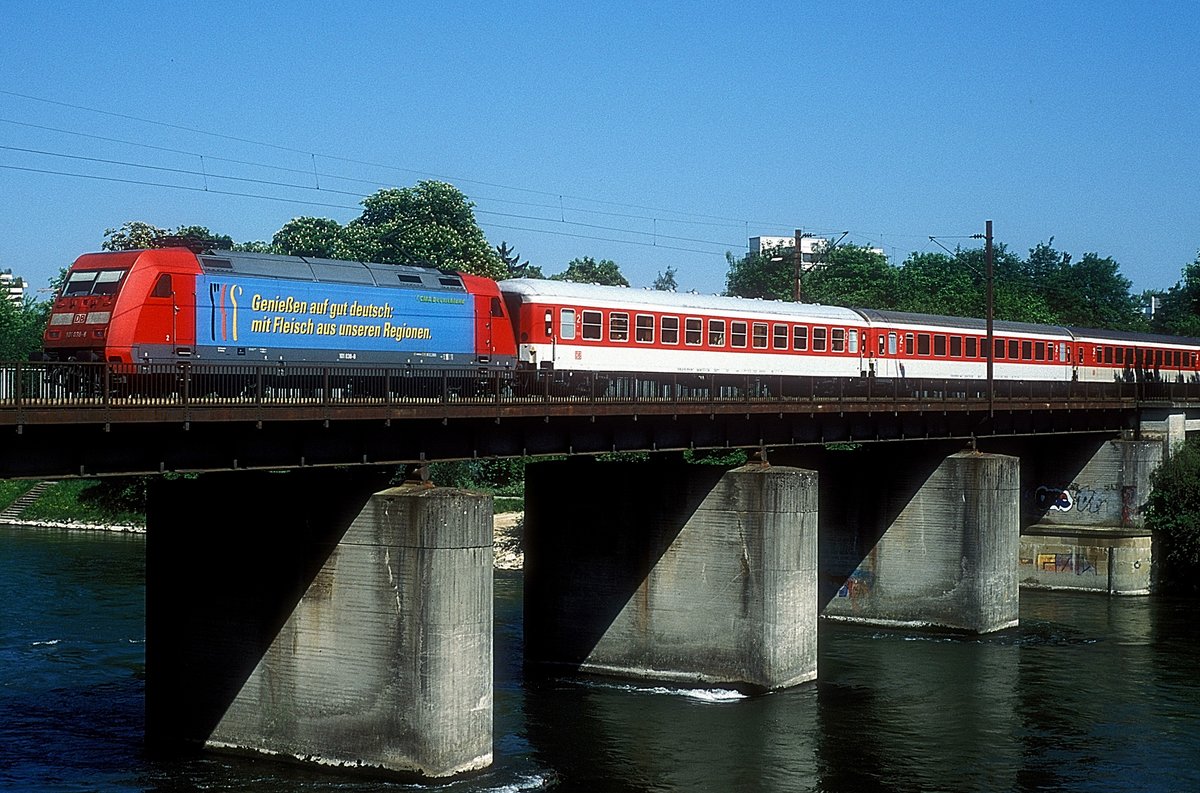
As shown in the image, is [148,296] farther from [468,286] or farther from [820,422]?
[820,422]

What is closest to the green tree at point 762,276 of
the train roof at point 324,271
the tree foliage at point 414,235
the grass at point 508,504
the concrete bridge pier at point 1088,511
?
the tree foliage at point 414,235

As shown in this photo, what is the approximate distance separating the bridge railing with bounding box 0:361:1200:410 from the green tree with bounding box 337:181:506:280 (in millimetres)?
63274

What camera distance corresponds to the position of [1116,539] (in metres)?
67.5

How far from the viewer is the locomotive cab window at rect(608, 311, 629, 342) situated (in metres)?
50.9

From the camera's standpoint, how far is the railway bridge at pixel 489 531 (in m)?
32.9

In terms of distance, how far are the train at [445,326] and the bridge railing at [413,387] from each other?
0.64m

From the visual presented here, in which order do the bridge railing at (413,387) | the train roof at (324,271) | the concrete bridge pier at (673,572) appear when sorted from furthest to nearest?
the concrete bridge pier at (673,572) < the train roof at (324,271) < the bridge railing at (413,387)

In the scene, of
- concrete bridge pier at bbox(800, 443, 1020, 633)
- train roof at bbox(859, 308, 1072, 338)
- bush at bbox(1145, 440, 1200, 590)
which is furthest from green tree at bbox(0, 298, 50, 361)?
bush at bbox(1145, 440, 1200, 590)

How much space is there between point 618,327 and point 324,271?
12649 mm

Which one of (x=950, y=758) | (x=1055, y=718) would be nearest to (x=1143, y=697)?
(x=1055, y=718)

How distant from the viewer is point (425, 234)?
12206cm

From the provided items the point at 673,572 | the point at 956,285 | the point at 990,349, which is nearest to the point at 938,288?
the point at 956,285

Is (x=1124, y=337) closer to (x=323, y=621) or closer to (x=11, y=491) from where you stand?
(x=323, y=621)

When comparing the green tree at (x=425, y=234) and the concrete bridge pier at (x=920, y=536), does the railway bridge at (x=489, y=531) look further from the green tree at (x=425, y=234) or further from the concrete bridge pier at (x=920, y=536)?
the green tree at (x=425, y=234)
